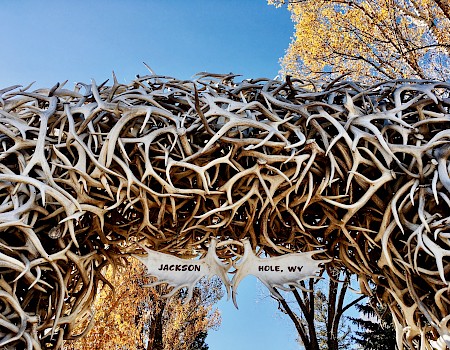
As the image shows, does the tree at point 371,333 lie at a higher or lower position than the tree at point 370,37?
lower

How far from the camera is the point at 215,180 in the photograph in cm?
139

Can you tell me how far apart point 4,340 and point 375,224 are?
107 centimetres

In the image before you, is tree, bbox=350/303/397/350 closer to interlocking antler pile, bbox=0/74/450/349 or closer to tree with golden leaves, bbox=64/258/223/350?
tree with golden leaves, bbox=64/258/223/350

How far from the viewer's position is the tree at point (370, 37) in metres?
5.58

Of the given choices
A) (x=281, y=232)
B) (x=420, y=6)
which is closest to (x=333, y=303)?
(x=420, y=6)

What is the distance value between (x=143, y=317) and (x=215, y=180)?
5.09 m

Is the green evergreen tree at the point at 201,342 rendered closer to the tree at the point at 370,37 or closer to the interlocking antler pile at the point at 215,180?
the tree at the point at 370,37

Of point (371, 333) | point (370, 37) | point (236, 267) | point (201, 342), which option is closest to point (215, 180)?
point (236, 267)

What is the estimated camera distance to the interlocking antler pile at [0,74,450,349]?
1.31 m

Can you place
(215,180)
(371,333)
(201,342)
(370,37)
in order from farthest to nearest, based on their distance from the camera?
(201,342) < (371,333) < (370,37) < (215,180)

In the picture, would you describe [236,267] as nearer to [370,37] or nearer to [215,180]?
[215,180]

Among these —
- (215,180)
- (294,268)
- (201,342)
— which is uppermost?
(201,342)

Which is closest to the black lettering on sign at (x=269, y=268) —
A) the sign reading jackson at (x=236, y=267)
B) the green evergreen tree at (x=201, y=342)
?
the sign reading jackson at (x=236, y=267)

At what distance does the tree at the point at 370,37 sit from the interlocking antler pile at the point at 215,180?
4.36 meters
